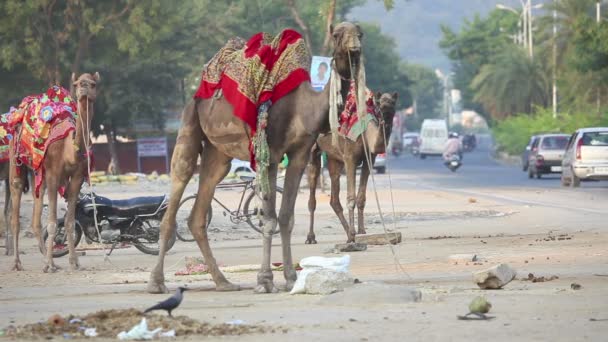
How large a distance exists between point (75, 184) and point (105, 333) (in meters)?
8.31

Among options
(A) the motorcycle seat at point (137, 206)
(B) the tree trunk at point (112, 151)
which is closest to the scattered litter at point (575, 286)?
(A) the motorcycle seat at point (137, 206)

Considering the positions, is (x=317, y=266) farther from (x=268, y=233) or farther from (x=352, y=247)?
(x=352, y=247)

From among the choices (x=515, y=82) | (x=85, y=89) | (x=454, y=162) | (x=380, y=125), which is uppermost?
(x=515, y=82)

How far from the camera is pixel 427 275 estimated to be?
1434 centimetres

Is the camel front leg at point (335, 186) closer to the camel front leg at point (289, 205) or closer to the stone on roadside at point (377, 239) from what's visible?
the stone on roadside at point (377, 239)

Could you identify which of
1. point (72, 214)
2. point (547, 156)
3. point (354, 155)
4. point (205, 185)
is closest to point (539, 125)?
point (547, 156)

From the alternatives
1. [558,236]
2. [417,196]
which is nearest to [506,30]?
[417,196]

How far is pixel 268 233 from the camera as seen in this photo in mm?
13281

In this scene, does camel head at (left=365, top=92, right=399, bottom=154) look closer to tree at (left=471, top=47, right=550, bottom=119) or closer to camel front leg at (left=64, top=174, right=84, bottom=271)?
camel front leg at (left=64, top=174, right=84, bottom=271)

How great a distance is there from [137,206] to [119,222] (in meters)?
0.40

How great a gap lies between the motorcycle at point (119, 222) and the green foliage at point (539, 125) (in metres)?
42.2

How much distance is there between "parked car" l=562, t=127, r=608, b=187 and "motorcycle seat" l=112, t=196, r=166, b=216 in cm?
2288

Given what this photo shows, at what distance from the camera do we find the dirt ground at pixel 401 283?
1003 cm

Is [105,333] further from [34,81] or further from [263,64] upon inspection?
[34,81]
